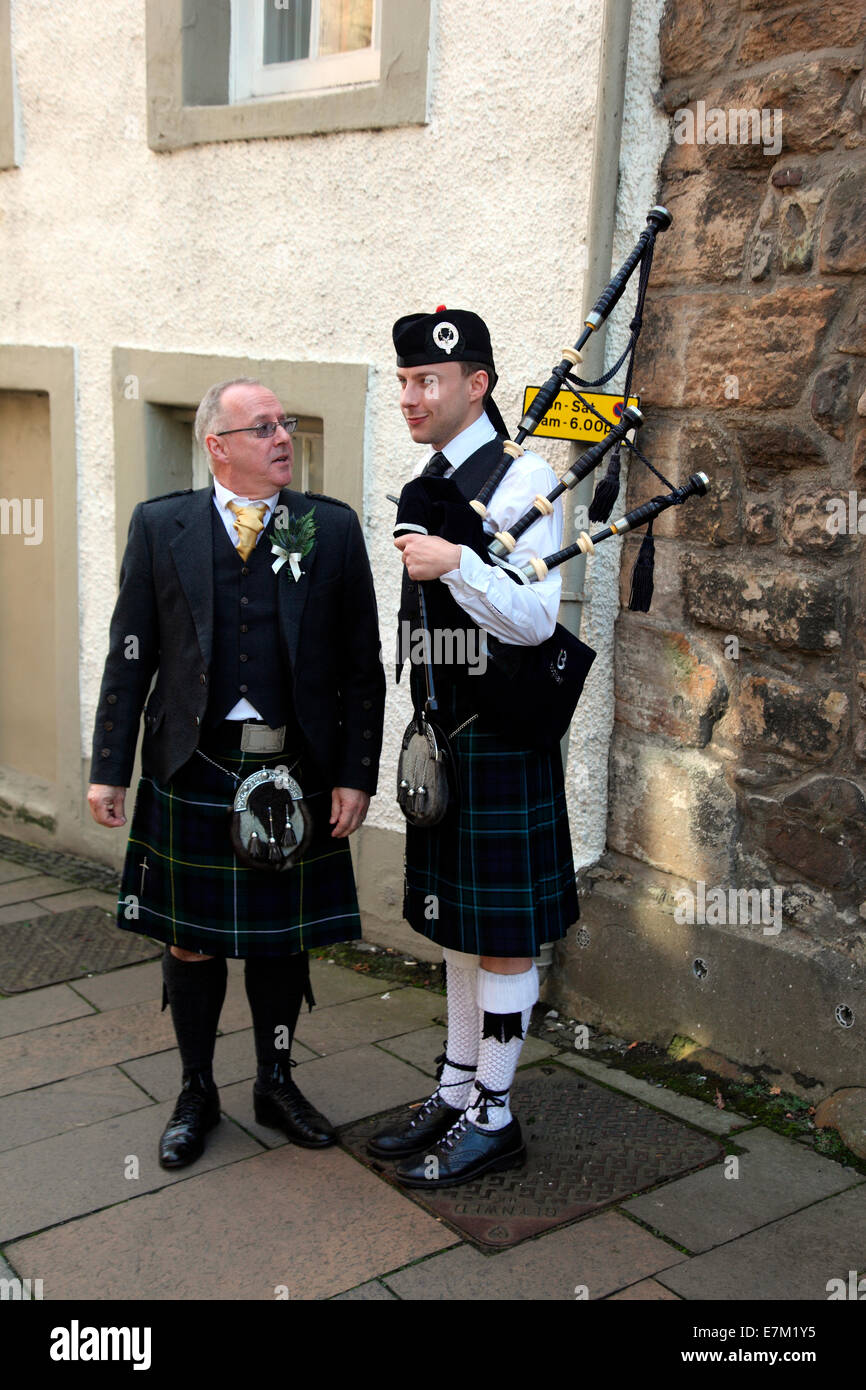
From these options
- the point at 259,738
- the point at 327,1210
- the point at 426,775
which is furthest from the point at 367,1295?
the point at 259,738

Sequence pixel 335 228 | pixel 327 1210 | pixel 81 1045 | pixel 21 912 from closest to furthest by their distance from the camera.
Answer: pixel 327 1210, pixel 81 1045, pixel 335 228, pixel 21 912

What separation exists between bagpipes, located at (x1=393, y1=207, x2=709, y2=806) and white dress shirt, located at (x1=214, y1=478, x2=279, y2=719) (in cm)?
44

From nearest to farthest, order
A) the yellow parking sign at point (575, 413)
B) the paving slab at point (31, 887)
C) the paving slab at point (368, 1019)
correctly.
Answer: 1. the yellow parking sign at point (575, 413)
2. the paving slab at point (368, 1019)
3. the paving slab at point (31, 887)

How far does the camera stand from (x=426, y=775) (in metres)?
3.04

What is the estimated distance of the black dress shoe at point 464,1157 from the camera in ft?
10.5

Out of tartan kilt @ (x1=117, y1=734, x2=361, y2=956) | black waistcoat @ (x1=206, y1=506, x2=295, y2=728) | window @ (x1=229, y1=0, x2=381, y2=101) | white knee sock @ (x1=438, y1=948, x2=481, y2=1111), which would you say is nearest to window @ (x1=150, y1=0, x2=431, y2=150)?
window @ (x1=229, y1=0, x2=381, y2=101)

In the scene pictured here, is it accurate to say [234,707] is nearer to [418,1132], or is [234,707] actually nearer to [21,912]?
[418,1132]

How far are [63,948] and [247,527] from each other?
2.49m

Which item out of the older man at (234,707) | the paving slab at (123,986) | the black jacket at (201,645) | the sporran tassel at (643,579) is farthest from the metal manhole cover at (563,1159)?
the sporran tassel at (643,579)

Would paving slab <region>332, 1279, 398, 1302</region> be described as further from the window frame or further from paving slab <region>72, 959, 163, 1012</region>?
the window frame

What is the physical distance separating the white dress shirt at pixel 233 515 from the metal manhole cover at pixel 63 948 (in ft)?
6.50

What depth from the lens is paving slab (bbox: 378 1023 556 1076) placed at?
3.93 metres

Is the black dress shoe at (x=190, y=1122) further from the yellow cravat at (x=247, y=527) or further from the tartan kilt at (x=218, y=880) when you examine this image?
the yellow cravat at (x=247, y=527)
